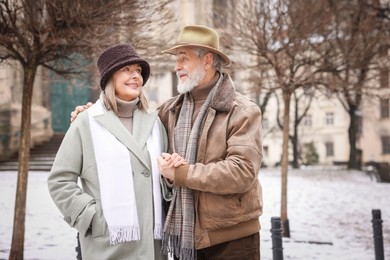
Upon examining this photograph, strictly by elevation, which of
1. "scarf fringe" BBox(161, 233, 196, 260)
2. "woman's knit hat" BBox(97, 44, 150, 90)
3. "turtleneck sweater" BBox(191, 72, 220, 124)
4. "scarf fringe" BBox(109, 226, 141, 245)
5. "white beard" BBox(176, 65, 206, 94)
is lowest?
"scarf fringe" BBox(161, 233, 196, 260)

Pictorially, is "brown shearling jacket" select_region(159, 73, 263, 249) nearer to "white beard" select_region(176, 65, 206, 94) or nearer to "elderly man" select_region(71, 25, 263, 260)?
"elderly man" select_region(71, 25, 263, 260)

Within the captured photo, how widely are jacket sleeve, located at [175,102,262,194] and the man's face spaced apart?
412 mm

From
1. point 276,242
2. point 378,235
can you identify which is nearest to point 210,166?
point 276,242

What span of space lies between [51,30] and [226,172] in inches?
168

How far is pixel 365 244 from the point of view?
Answer: 28.8ft

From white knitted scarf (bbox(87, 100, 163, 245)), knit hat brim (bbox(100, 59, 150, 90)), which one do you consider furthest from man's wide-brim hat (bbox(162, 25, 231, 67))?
white knitted scarf (bbox(87, 100, 163, 245))

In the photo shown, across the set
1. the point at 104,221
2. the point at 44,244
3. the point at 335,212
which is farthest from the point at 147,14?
the point at 335,212

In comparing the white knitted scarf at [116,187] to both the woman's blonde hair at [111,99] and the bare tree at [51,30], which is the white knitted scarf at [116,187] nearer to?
the woman's blonde hair at [111,99]

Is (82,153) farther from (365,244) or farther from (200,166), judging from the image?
(365,244)

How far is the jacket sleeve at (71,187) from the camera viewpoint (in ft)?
9.80

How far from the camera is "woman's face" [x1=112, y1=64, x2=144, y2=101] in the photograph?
3.29 meters

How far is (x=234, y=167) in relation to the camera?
310 centimetres

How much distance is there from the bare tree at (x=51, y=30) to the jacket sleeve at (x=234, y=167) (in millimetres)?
3825

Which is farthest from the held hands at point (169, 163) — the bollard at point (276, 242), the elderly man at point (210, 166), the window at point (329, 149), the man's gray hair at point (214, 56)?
the window at point (329, 149)
